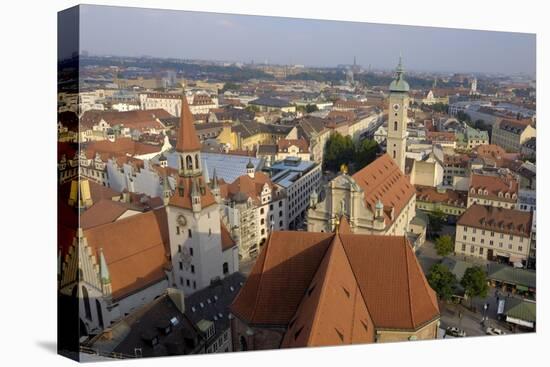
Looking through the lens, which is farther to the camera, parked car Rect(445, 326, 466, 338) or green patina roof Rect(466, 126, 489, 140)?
green patina roof Rect(466, 126, 489, 140)

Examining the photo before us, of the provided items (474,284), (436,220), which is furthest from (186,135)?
(436,220)

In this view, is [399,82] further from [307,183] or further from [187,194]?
[187,194]

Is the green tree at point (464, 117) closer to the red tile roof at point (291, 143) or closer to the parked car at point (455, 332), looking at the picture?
the red tile roof at point (291, 143)

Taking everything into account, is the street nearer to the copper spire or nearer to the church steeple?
the church steeple

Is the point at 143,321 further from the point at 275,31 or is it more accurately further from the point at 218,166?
the point at 218,166

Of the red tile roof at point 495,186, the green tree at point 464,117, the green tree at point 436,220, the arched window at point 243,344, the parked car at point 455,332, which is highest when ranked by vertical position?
the green tree at point 464,117

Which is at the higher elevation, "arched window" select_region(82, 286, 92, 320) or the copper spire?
the copper spire

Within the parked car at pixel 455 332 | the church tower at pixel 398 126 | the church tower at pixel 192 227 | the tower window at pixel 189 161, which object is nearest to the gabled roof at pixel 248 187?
the church tower at pixel 192 227

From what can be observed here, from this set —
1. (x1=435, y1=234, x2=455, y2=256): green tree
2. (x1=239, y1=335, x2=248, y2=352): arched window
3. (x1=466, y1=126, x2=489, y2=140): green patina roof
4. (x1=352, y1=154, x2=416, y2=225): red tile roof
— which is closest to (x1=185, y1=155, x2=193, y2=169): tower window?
(x1=239, y1=335, x2=248, y2=352): arched window

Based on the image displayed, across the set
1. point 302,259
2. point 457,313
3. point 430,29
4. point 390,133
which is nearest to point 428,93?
point 390,133
